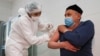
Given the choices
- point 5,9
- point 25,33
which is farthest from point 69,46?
point 5,9

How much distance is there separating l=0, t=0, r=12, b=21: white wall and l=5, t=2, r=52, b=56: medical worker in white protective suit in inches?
64.1

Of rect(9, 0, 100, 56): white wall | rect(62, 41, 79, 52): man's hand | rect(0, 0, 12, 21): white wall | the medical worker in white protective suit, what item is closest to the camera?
rect(62, 41, 79, 52): man's hand

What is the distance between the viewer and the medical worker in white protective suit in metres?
2.00

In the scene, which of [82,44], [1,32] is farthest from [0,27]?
[82,44]

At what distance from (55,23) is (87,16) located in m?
0.58

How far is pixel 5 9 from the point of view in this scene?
A: 12.2 feet

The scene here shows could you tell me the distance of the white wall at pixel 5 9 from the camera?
3658 millimetres

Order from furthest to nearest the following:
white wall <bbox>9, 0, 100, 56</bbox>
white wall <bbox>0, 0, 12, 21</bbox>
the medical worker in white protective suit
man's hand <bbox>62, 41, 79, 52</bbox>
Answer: white wall <bbox>0, 0, 12, 21</bbox> < the medical worker in white protective suit < white wall <bbox>9, 0, 100, 56</bbox> < man's hand <bbox>62, 41, 79, 52</bbox>

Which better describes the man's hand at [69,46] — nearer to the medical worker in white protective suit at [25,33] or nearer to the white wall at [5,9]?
the medical worker in white protective suit at [25,33]

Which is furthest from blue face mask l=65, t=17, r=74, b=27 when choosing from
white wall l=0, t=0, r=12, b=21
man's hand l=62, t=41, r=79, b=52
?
white wall l=0, t=0, r=12, b=21

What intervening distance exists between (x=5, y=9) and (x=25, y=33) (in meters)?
1.95

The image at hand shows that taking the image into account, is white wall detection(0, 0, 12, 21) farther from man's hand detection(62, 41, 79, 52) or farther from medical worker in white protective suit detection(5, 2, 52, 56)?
man's hand detection(62, 41, 79, 52)

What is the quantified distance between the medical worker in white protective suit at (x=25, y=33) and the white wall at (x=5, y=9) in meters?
1.63

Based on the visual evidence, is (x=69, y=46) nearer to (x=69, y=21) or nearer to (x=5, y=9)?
(x=69, y=21)
